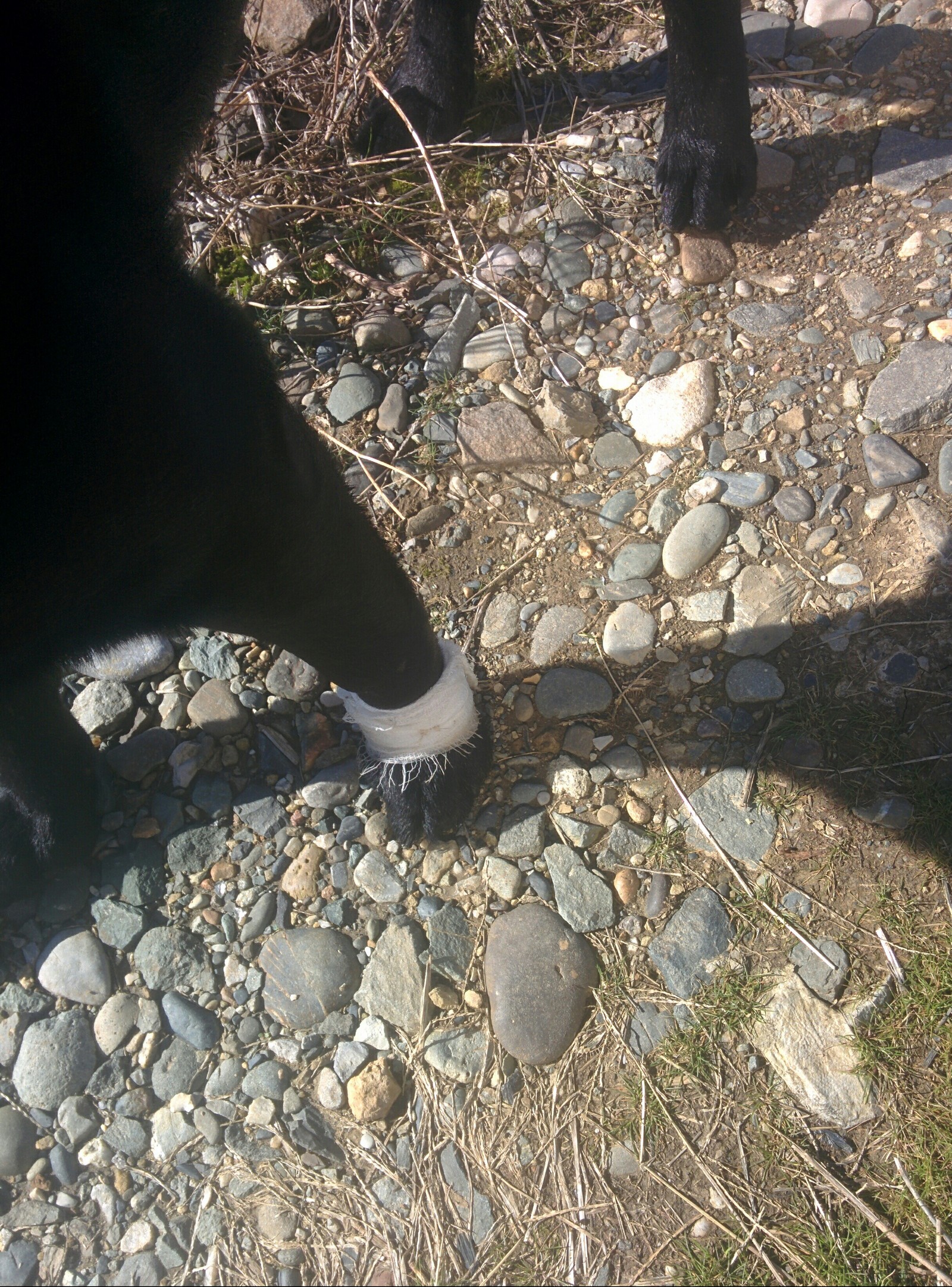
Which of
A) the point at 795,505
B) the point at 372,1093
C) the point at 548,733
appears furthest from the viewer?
the point at 795,505

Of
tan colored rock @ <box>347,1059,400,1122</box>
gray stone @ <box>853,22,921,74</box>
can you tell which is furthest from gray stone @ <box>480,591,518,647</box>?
gray stone @ <box>853,22,921,74</box>

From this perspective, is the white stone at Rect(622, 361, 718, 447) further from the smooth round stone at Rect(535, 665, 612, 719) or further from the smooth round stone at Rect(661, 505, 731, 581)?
the smooth round stone at Rect(535, 665, 612, 719)

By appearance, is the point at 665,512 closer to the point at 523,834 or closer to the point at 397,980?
the point at 523,834

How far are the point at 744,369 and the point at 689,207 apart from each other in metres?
0.62

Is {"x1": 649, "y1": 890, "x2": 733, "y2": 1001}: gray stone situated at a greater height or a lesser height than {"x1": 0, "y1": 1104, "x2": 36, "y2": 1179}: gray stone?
lesser

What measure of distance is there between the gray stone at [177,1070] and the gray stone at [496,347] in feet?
7.00

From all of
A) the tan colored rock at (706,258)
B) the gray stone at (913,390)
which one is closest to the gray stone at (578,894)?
the gray stone at (913,390)

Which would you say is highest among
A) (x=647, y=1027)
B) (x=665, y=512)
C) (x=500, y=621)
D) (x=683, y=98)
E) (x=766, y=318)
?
(x=683, y=98)

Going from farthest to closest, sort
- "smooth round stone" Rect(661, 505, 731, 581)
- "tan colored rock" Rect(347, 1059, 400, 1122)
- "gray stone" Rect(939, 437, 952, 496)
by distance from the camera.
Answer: "smooth round stone" Rect(661, 505, 731, 581) < "gray stone" Rect(939, 437, 952, 496) < "tan colored rock" Rect(347, 1059, 400, 1122)

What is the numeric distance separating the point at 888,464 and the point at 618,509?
0.74 metres

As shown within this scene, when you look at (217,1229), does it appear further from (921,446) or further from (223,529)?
(921,446)

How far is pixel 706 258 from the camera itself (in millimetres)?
3018

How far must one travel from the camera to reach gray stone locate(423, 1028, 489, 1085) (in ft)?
6.81

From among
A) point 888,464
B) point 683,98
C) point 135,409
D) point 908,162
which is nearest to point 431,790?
point 135,409
